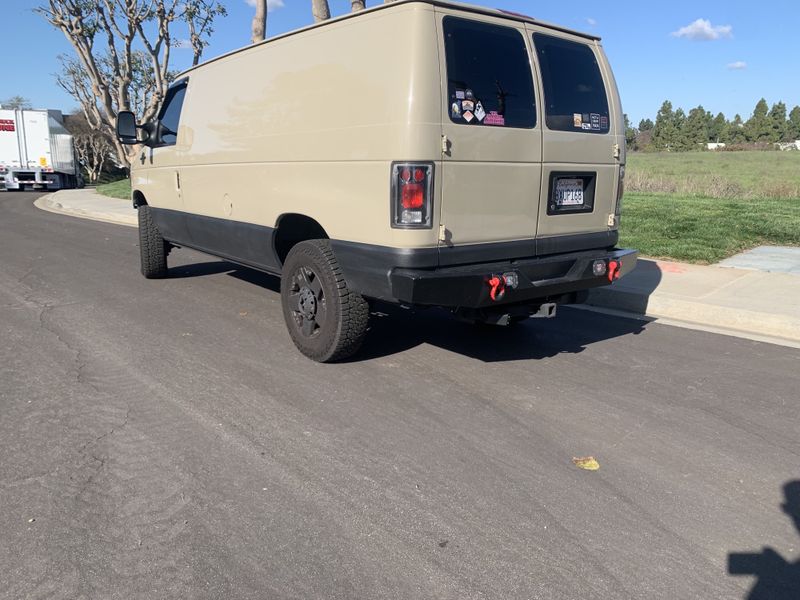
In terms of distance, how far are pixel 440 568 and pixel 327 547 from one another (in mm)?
477

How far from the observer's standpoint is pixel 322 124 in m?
4.50

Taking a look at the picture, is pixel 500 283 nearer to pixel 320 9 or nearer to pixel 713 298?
pixel 713 298

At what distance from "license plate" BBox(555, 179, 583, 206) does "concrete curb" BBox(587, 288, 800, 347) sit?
220 cm

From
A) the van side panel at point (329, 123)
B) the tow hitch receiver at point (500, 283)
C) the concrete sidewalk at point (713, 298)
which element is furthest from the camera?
the concrete sidewalk at point (713, 298)

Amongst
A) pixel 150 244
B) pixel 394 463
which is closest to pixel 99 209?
pixel 150 244

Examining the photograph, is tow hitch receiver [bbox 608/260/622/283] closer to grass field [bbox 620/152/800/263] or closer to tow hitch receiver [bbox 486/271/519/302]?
tow hitch receiver [bbox 486/271/519/302]

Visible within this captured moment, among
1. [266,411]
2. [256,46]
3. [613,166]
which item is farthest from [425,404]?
[256,46]

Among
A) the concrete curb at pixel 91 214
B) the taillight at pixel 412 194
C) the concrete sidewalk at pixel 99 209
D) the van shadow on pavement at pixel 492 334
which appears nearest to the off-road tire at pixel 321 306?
the van shadow on pavement at pixel 492 334

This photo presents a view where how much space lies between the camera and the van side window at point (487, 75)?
4.04 meters

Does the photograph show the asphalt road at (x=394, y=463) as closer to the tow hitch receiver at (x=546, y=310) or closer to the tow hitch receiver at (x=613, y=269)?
the tow hitch receiver at (x=546, y=310)

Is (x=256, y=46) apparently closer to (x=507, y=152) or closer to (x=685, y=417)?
(x=507, y=152)

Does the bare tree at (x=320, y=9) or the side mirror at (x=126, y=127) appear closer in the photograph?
the side mirror at (x=126, y=127)

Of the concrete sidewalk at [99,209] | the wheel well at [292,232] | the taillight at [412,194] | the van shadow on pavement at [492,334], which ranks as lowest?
the van shadow on pavement at [492,334]

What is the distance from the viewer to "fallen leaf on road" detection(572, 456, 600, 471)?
3.41m
